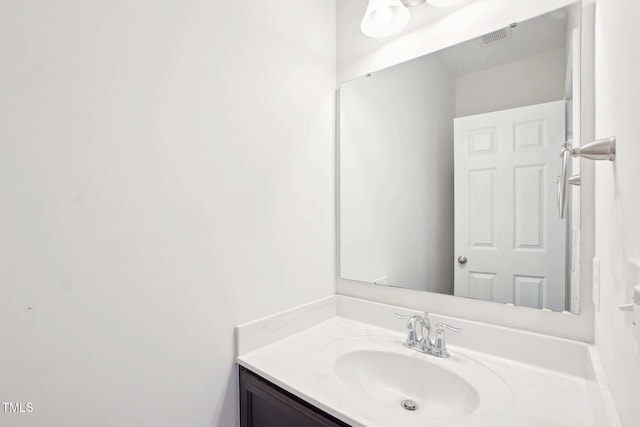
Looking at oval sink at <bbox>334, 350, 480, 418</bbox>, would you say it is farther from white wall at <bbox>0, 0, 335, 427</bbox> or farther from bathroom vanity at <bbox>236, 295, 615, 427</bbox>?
white wall at <bbox>0, 0, 335, 427</bbox>

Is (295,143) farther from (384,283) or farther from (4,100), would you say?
(4,100)

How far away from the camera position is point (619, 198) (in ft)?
1.93

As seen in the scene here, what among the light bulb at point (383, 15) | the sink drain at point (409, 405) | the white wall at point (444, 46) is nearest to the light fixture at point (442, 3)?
the white wall at point (444, 46)

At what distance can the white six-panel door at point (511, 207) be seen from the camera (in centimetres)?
100

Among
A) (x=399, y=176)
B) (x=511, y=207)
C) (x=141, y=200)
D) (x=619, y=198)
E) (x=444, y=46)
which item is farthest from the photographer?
(x=399, y=176)

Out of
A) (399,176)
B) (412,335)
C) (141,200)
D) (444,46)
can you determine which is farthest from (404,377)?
(444,46)

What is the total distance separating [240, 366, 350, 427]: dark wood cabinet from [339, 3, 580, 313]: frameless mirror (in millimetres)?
614

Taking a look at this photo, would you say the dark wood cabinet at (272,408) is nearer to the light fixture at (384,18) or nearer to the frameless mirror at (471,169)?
the frameless mirror at (471,169)

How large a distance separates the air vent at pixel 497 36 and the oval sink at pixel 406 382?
1.10m

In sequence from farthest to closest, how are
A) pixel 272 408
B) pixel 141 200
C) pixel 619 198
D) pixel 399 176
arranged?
1. pixel 399 176
2. pixel 272 408
3. pixel 141 200
4. pixel 619 198

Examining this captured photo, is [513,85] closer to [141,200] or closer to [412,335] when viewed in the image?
[412,335]

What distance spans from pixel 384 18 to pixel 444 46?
27cm

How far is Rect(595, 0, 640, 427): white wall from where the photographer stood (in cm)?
47

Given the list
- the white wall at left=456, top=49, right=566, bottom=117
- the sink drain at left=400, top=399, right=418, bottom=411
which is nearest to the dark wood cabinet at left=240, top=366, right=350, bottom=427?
the sink drain at left=400, top=399, right=418, bottom=411
